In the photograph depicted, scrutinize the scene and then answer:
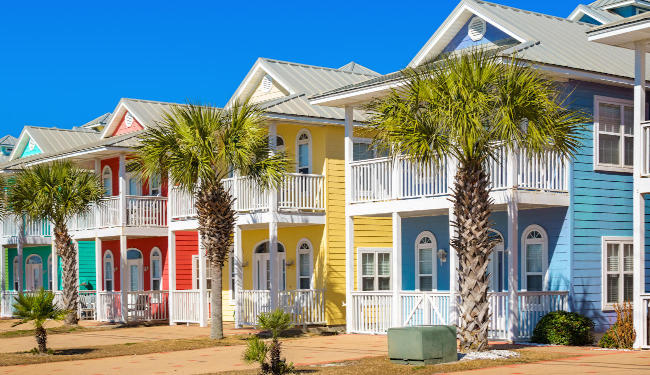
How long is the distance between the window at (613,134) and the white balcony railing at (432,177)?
1.34 meters

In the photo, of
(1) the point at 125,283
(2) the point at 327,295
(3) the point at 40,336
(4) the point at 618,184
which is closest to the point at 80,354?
(3) the point at 40,336

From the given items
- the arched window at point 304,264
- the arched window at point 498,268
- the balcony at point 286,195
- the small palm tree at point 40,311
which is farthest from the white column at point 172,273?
the arched window at point 498,268

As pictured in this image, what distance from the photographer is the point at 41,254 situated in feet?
141

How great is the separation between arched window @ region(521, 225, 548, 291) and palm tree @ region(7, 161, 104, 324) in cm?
1503

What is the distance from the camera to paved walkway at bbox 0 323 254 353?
24.7 metres

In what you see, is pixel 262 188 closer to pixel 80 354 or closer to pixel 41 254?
pixel 80 354

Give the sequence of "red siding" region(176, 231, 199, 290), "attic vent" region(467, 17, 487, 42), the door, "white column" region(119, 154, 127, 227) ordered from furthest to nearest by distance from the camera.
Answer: the door
"red siding" region(176, 231, 199, 290)
"white column" region(119, 154, 127, 227)
"attic vent" region(467, 17, 487, 42)

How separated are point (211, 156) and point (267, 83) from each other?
367 inches

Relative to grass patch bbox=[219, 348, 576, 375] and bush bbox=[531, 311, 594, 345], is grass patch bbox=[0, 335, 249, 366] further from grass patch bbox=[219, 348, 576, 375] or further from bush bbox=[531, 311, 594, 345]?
bush bbox=[531, 311, 594, 345]

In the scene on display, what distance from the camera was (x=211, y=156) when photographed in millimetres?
23344

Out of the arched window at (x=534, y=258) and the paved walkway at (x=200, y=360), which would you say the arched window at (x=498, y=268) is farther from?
the paved walkway at (x=200, y=360)

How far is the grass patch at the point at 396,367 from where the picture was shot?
16.2 metres

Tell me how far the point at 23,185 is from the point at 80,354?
11.7 meters

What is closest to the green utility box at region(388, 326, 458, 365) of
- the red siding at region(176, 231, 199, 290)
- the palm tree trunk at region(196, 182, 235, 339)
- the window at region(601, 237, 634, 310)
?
the window at region(601, 237, 634, 310)
